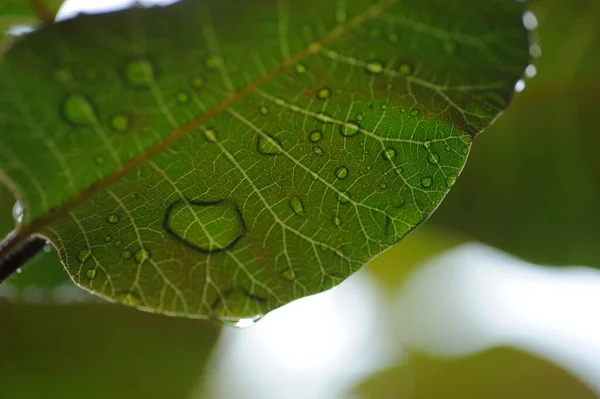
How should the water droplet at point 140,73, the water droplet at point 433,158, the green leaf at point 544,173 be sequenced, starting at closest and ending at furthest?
the water droplet at point 140,73 → the water droplet at point 433,158 → the green leaf at point 544,173

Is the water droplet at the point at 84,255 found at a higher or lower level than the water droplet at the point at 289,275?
higher

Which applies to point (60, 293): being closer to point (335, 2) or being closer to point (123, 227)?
point (123, 227)

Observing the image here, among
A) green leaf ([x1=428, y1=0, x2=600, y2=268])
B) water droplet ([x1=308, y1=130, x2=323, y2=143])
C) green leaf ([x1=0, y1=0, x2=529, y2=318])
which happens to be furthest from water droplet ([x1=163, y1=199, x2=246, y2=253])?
green leaf ([x1=428, y1=0, x2=600, y2=268])

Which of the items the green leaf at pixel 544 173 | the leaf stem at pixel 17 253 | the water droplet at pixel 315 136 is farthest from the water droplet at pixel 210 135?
the green leaf at pixel 544 173

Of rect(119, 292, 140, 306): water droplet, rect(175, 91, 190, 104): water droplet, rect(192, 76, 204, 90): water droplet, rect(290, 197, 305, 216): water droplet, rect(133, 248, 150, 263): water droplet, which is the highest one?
rect(192, 76, 204, 90): water droplet

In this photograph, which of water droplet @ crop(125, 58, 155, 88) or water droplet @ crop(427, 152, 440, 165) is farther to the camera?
water droplet @ crop(427, 152, 440, 165)

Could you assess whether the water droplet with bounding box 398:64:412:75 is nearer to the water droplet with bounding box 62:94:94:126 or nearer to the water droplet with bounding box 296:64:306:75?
the water droplet with bounding box 296:64:306:75

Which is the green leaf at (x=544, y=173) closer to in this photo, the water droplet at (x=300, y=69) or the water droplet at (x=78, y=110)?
the water droplet at (x=300, y=69)
